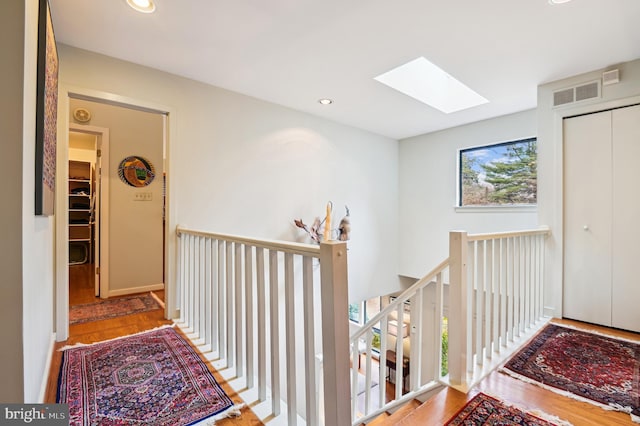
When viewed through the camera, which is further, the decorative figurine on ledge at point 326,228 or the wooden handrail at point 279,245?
the decorative figurine on ledge at point 326,228

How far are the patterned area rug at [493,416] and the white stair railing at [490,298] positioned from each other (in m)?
0.16

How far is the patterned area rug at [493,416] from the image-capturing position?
1.52 metres

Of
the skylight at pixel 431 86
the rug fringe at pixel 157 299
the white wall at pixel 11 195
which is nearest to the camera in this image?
the white wall at pixel 11 195

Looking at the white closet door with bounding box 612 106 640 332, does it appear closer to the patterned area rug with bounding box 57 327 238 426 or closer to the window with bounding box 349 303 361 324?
the patterned area rug with bounding box 57 327 238 426

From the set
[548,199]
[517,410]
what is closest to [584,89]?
[548,199]

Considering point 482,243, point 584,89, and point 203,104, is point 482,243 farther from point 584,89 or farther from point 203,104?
point 203,104

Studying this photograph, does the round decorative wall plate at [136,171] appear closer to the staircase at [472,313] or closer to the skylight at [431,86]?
the skylight at [431,86]

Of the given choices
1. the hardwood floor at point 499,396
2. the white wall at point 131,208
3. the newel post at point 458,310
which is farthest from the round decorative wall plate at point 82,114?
the newel post at point 458,310

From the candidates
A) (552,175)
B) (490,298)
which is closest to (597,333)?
(490,298)

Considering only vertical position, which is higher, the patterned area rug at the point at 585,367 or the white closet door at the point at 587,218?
the white closet door at the point at 587,218

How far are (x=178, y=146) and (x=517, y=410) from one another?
10.3 ft

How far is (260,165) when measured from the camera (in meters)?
3.38

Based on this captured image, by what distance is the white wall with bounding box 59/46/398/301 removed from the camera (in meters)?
2.68

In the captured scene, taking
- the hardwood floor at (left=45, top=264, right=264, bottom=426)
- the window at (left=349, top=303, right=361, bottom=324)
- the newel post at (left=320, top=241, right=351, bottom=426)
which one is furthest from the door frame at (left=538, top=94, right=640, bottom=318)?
the window at (left=349, top=303, right=361, bottom=324)
